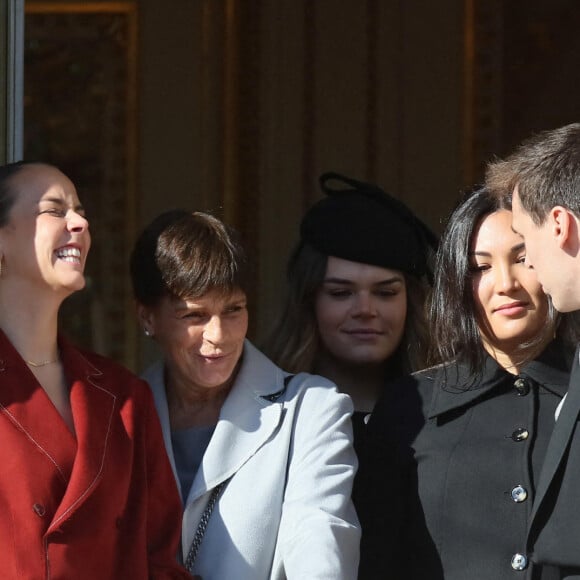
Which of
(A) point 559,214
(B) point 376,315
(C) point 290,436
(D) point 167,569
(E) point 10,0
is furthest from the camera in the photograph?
(B) point 376,315

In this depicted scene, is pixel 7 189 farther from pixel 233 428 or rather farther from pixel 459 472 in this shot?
pixel 459 472

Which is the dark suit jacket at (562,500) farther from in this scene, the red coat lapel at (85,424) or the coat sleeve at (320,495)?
the red coat lapel at (85,424)

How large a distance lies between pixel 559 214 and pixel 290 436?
3.09 ft

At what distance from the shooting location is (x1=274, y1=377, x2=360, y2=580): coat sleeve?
3172 mm

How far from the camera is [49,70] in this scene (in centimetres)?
545

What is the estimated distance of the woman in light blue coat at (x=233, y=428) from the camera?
128 inches

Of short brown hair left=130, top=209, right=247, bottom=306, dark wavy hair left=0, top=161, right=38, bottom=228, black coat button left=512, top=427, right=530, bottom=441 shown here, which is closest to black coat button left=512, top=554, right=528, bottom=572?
black coat button left=512, top=427, right=530, bottom=441

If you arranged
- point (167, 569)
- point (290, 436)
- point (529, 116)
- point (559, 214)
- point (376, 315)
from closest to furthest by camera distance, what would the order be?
point (559, 214), point (167, 569), point (290, 436), point (376, 315), point (529, 116)

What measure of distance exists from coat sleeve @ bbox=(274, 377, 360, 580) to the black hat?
659 millimetres

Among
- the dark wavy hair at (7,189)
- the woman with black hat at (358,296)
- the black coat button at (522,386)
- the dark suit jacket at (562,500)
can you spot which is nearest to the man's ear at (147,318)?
the dark wavy hair at (7,189)

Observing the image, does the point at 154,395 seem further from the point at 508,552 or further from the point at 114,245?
the point at 114,245

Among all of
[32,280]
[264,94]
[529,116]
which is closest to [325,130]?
[264,94]

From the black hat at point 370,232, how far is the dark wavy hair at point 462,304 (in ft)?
1.77

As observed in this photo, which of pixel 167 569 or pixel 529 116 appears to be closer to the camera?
pixel 167 569
